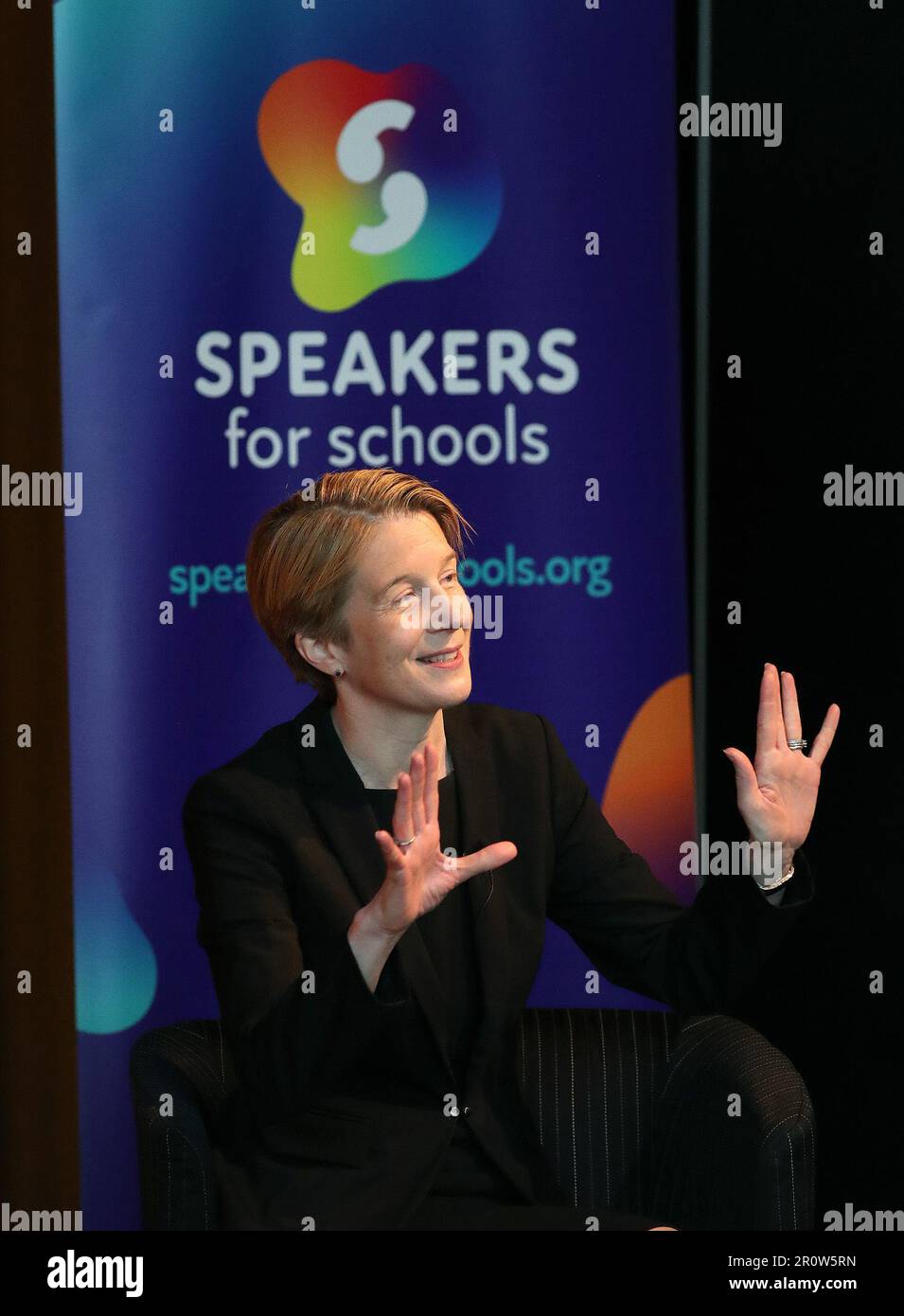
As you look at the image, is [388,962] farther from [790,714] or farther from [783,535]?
[783,535]

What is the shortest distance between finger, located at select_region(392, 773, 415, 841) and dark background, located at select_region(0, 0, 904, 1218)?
137cm

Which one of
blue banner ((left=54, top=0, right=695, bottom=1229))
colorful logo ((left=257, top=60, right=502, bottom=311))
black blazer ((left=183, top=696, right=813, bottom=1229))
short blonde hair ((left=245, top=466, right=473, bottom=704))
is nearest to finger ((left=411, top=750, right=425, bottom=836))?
black blazer ((left=183, top=696, right=813, bottom=1229))

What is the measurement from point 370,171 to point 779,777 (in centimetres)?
172

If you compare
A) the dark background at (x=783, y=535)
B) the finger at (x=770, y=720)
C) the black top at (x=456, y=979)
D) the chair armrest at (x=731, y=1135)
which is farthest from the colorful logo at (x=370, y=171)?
the chair armrest at (x=731, y=1135)

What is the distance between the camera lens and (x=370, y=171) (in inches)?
140

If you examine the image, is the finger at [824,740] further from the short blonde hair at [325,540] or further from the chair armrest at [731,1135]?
the short blonde hair at [325,540]

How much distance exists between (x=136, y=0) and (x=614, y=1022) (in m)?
2.39

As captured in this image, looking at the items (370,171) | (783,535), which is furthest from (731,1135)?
(370,171)

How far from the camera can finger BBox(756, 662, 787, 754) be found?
2631mm

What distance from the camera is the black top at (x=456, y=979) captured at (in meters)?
2.59

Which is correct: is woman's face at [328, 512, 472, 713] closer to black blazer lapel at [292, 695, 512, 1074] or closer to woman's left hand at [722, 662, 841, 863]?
black blazer lapel at [292, 695, 512, 1074]

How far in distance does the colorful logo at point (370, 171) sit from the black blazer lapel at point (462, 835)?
3.98 feet

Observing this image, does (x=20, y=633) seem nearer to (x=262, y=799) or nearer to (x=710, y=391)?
(x=262, y=799)
